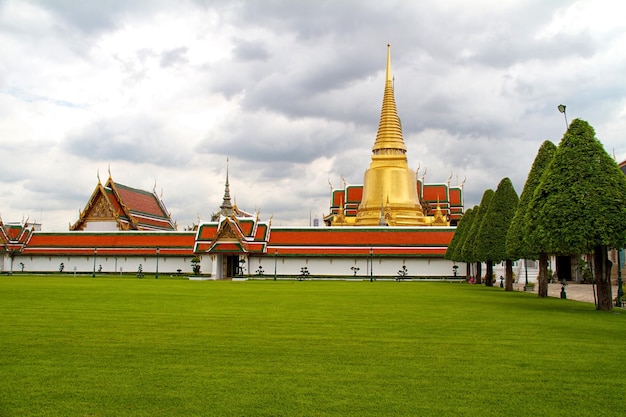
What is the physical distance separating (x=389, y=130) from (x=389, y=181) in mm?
6192

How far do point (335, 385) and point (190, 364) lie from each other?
234 cm

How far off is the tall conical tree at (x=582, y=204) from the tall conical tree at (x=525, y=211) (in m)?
5.36

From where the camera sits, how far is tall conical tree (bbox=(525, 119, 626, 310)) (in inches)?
672

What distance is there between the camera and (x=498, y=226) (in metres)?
30.7

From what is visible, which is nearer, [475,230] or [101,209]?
[475,230]

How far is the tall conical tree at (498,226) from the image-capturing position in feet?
99.6

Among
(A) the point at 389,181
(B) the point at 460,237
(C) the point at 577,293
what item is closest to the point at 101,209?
(A) the point at 389,181

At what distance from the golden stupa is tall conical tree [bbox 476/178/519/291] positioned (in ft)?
95.6

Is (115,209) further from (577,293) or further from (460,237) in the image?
(577,293)

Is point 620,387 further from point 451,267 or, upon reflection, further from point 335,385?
point 451,267

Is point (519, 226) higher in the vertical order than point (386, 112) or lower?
lower

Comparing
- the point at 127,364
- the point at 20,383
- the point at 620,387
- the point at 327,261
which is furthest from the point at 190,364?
the point at 327,261

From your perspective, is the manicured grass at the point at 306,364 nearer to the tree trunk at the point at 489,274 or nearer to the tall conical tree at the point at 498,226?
the tall conical tree at the point at 498,226

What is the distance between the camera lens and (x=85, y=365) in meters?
8.62
